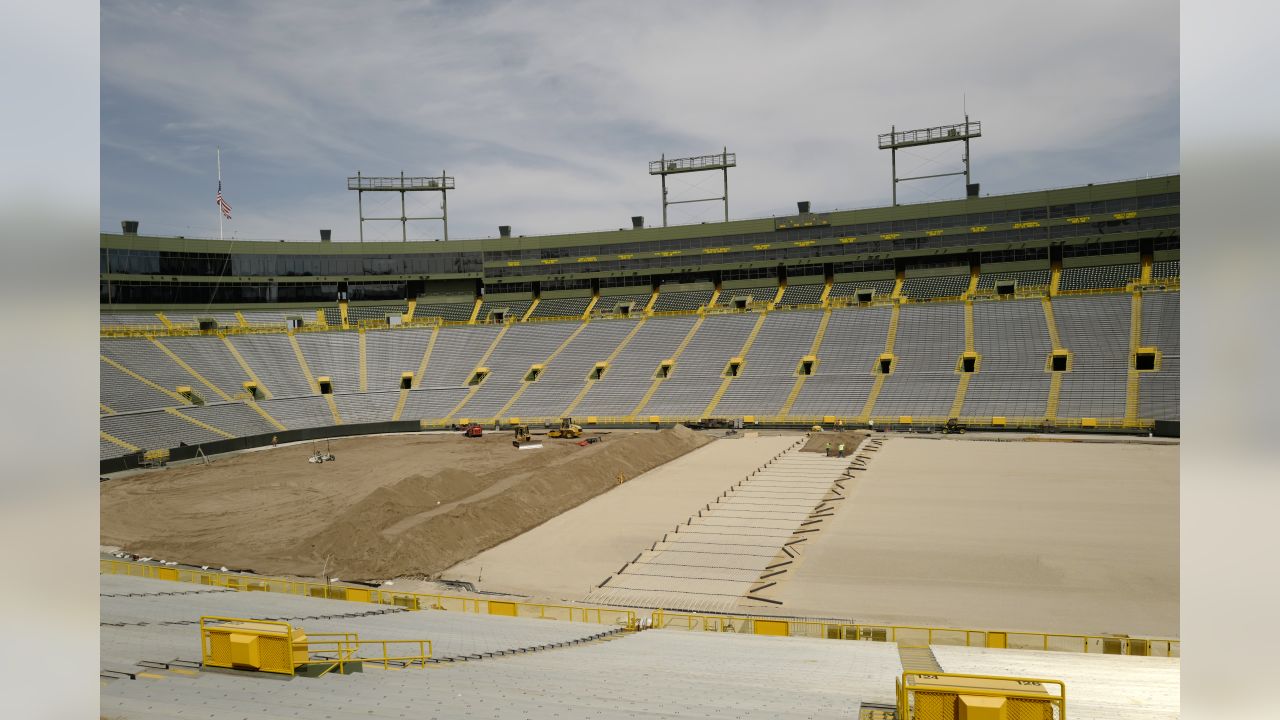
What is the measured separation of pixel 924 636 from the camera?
14422 millimetres

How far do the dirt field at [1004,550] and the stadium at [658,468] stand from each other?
0.14 metres

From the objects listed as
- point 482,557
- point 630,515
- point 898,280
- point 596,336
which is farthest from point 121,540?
point 898,280

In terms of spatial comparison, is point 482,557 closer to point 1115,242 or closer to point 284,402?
point 284,402

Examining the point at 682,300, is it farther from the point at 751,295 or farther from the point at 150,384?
the point at 150,384

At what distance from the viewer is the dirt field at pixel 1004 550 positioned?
15766 mm

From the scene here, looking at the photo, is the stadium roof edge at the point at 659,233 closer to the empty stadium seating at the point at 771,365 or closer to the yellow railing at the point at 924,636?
the empty stadium seating at the point at 771,365

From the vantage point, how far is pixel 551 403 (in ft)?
164

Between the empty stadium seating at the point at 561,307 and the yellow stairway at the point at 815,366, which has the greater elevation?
the empty stadium seating at the point at 561,307

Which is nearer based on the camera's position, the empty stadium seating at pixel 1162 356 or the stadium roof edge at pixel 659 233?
the empty stadium seating at pixel 1162 356

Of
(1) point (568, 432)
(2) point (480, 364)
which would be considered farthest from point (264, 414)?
(1) point (568, 432)

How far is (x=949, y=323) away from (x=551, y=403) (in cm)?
2717

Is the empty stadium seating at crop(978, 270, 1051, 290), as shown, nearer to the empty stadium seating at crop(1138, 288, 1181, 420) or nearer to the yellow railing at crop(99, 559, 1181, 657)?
the empty stadium seating at crop(1138, 288, 1181, 420)

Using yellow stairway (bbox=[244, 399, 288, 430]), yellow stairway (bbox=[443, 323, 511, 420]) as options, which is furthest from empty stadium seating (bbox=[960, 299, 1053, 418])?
yellow stairway (bbox=[244, 399, 288, 430])

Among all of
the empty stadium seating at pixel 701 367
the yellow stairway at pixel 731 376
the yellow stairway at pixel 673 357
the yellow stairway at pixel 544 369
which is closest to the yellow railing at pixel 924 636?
the yellow stairway at pixel 731 376
